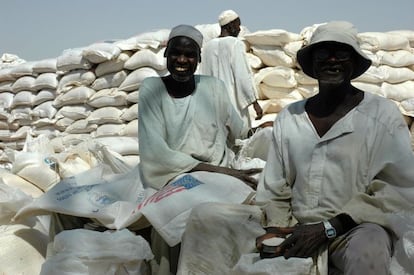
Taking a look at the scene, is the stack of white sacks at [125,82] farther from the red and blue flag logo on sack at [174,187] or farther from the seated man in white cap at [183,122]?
the red and blue flag logo on sack at [174,187]

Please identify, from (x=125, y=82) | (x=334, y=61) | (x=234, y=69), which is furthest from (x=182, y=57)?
(x=125, y=82)

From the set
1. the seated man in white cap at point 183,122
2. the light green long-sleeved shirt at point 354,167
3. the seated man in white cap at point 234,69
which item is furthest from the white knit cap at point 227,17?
the light green long-sleeved shirt at point 354,167

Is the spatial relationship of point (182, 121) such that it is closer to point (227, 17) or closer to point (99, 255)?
point (99, 255)

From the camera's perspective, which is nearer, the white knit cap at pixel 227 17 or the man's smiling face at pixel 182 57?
the man's smiling face at pixel 182 57

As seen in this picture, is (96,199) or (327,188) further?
(96,199)

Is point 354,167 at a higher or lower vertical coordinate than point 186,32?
lower

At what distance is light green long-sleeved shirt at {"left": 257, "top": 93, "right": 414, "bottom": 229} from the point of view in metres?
1.89

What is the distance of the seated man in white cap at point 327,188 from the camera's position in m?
1.81

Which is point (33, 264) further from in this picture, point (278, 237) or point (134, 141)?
point (134, 141)

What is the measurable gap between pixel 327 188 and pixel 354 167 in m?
0.11

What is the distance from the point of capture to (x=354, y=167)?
195 cm

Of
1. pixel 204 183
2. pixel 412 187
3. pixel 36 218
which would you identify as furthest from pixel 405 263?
pixel 36 218

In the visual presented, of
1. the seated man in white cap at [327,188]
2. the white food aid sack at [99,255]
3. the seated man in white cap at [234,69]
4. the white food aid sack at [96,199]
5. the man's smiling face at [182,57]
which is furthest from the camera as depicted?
the seated man in white cap at [234,69]

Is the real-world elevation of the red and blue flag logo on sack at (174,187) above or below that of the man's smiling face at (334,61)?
below
